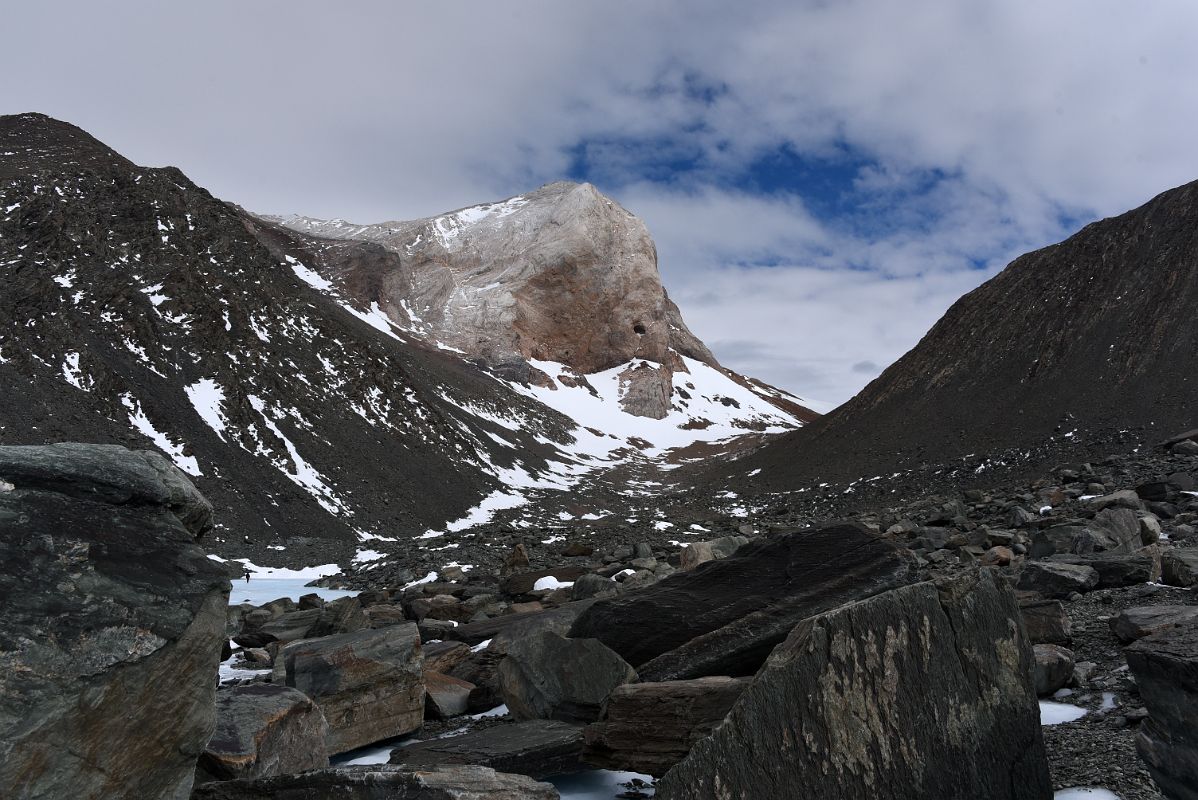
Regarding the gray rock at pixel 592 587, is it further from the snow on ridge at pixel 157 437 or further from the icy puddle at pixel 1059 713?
the snow on ridge at pixel 157 437

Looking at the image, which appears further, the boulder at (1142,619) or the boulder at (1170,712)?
the boulder at (1142,619)

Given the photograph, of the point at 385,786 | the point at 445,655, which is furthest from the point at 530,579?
the point at 385,786

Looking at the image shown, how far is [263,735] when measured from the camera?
13.7ft

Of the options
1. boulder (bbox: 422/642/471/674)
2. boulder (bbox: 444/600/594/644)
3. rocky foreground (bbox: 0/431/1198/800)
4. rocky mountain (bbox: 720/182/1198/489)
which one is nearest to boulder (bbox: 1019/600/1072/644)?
rocky foreground (bbox: 0/431/1198/800)

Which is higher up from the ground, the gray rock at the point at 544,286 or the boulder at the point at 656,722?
the gray rock at the point at 544,286

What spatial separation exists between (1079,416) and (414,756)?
3201 cm

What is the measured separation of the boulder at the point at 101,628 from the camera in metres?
2.75

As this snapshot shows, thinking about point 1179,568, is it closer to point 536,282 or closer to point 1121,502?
point 1121,502

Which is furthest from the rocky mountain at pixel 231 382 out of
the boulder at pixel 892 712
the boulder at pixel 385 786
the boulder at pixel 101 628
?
the boulder at pixel 892 712

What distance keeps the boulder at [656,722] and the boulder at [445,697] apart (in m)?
2.43

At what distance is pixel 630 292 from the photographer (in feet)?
349

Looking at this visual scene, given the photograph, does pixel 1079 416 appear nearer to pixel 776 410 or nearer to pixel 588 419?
pixel 588 419

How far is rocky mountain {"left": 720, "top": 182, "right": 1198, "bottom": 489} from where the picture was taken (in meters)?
29.3

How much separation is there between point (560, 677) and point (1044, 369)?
36.5 meters
